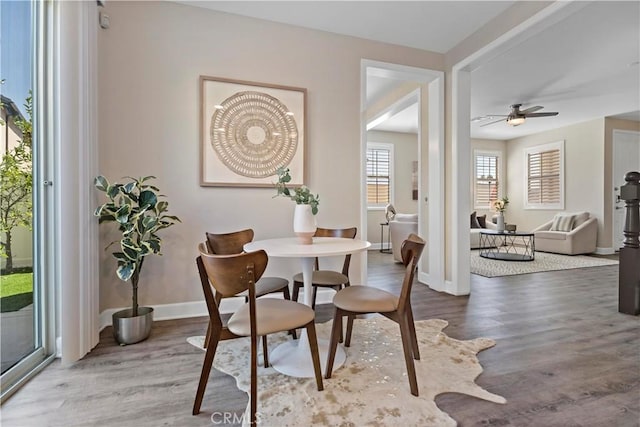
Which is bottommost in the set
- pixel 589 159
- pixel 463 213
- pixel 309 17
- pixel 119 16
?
pixel 463 213

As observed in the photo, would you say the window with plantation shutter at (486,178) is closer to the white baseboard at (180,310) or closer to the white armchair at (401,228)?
the white armchair at (401,228)

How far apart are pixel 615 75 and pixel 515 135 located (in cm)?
390

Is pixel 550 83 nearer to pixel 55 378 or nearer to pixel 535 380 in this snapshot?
pixel 535 380

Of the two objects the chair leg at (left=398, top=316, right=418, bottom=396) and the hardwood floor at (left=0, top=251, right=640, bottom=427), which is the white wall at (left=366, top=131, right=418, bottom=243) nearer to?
the hardwood floor at (left=0, top=251, right=640, bottom=427)

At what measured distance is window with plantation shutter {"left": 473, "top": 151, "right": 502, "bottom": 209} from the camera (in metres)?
8.38

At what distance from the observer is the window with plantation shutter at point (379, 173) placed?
7.32 metres

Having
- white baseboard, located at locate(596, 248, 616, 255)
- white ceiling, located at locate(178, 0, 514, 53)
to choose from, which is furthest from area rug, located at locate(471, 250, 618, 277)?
white ceiling, located at locate(178, 0, 514, 53)

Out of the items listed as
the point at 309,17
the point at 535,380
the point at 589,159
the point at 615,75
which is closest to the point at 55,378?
the point at 535,380

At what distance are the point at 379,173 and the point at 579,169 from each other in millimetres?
4326

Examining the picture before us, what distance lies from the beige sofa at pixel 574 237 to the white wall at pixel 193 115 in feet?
17.5

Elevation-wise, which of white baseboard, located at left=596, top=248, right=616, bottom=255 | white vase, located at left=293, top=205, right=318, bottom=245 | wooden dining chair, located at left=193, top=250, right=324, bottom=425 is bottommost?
white baseboard, located at left=596, top=248, right=616, bottom=255

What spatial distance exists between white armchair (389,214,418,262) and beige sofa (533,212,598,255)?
348 centimetres

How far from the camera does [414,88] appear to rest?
4.09 metres

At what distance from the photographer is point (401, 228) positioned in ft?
17.2
